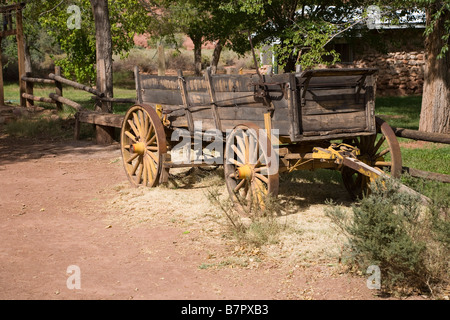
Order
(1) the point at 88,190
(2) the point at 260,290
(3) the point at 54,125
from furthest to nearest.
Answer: (3) the point at 54,125 → (1) the point at 88,190 → (2) the point at 260,290

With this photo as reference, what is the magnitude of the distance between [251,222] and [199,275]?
51.1 inches

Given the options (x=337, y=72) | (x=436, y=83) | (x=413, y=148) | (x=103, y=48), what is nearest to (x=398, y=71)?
(x=436, y=83)

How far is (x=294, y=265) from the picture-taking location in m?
4.88

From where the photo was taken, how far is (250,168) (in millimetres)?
6066

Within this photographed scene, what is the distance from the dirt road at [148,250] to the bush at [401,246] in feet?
0.79

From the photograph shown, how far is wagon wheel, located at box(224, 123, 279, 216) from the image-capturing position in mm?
5730

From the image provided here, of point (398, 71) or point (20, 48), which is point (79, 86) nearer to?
point (20, 48)

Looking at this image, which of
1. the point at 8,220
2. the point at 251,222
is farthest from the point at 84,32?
the point at 251,222

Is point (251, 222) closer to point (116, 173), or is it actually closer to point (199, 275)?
point (199, 275)

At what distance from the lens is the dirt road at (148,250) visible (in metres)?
4.43

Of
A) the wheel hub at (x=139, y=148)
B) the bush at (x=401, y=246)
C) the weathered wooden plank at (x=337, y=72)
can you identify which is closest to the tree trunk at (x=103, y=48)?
the wheel hub at (x=139, y=148)

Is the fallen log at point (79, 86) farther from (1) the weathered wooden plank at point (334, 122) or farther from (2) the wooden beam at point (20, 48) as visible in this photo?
(1) the weathered wooden plank at point (334, 122)

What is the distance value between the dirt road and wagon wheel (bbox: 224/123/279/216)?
39 centimetres
